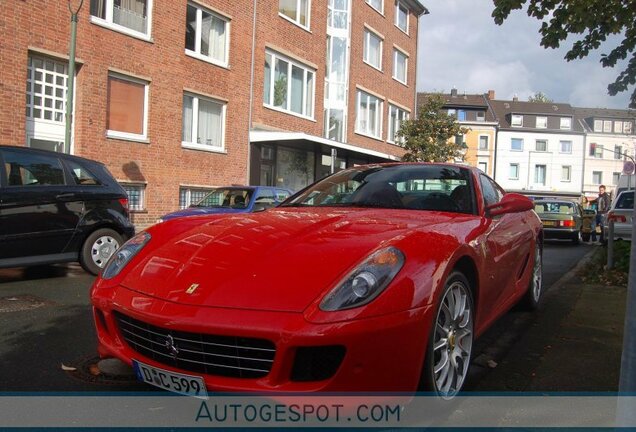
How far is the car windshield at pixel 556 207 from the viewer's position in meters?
16.4

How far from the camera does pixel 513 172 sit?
59.6 metres

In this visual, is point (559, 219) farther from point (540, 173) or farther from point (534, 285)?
point (540, 173)

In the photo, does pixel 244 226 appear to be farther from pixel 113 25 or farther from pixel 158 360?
Answer: pixel 113 25

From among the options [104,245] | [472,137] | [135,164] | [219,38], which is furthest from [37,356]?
[472,137]

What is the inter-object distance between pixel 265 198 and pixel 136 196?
15.8ft

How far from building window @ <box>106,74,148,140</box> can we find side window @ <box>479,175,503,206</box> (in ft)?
35.5

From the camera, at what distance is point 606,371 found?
3.58m

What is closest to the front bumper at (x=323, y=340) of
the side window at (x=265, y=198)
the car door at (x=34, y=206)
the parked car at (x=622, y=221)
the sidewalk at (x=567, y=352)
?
the sidewalk at (x=567, y=352)

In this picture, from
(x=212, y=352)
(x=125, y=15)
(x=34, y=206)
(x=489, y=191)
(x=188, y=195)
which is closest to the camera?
(x=212, y=352)

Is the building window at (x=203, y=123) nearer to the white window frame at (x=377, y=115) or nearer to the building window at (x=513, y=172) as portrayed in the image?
the white window frame at (x=377, y=115)

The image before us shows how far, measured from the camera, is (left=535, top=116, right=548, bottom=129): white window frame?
60.0 metres

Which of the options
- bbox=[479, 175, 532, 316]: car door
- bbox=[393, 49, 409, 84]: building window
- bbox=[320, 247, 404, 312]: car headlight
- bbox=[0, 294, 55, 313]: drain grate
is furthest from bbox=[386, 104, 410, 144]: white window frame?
bbox=[320, 247, 404, 312]: car headlight

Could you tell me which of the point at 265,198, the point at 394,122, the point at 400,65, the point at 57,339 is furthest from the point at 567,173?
the point at 57,339

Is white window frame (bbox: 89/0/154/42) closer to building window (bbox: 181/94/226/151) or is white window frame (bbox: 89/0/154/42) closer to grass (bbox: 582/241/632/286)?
building window (bbox: 181/94/226/151)
